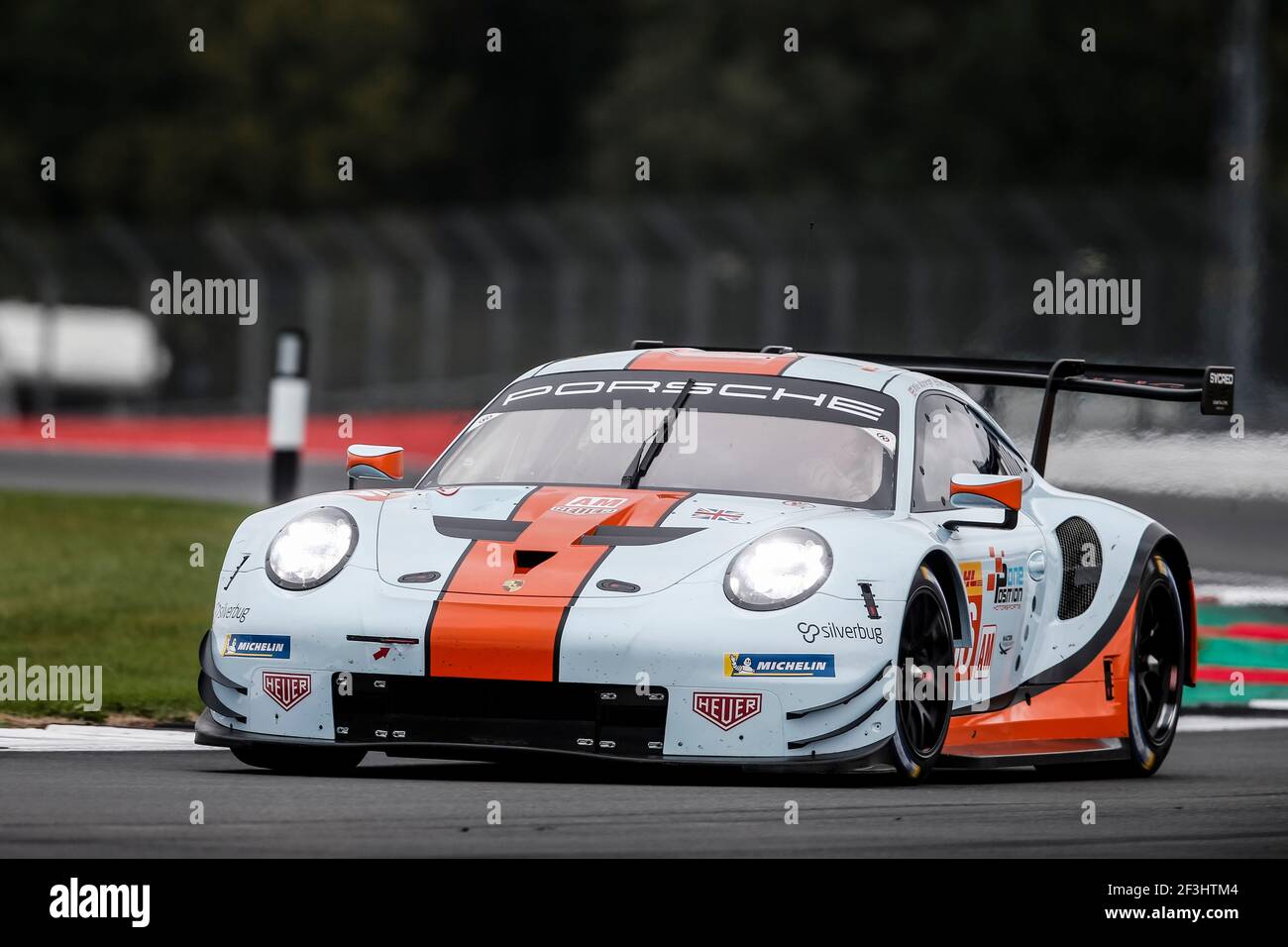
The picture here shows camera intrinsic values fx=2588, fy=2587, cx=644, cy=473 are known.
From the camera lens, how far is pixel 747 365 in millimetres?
8680

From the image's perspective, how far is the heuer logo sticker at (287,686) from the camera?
24.0 feet

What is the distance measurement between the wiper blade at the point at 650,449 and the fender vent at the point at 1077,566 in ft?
5.14

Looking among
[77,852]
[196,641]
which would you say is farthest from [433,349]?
[77,852]

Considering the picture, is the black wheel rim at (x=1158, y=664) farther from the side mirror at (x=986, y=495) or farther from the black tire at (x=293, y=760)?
the black tire at (x=293, y=760)

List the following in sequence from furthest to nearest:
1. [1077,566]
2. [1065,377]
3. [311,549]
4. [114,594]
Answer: [114,594]
[1065,377]
[1077,566]
[311,549]

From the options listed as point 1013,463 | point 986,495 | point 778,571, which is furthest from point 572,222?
point 778,571

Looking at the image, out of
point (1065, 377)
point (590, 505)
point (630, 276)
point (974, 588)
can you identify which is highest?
point (630, 276)

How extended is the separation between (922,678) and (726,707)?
2.60ft

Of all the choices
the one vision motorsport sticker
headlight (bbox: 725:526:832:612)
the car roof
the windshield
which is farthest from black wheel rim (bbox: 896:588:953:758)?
the car roof

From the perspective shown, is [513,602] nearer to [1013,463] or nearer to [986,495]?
[986,495]

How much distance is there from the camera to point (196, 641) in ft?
38.9

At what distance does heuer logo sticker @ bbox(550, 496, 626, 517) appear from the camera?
24.8 feet

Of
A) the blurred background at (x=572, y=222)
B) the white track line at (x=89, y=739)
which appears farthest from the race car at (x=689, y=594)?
the blurred background at (x=572, y=222)
